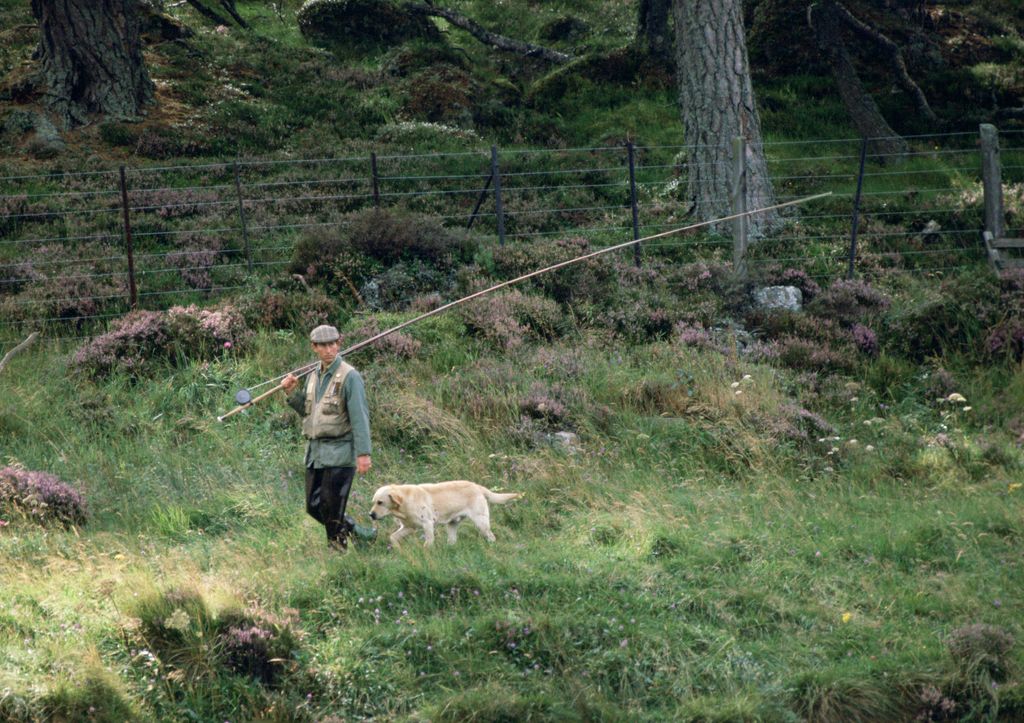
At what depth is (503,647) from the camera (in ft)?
24.4

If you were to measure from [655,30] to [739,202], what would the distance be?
37.8ft

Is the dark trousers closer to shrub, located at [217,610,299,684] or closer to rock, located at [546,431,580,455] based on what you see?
shrub, located at [217,610,299,684]

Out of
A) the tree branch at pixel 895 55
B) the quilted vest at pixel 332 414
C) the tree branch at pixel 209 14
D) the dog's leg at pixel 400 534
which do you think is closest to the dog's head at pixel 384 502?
the dog's leg at pixel 400 534

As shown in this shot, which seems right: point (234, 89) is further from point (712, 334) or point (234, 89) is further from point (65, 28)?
point (712, 334)

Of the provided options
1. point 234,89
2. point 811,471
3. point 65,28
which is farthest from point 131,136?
point 811,471

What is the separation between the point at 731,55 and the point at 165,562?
12.5 m

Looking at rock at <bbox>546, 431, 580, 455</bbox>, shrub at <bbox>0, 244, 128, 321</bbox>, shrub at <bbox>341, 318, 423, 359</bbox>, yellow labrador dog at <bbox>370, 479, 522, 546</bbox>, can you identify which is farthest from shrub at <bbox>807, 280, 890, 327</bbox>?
shrub at <bbox>0, 244, 128, 321</bbox>

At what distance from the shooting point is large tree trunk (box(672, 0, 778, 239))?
665 inches

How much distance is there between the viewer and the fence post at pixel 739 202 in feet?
49.2

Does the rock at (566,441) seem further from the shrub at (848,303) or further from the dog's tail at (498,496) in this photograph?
the shrub at (848,303)

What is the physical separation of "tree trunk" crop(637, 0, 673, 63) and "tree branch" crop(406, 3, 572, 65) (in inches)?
81.9

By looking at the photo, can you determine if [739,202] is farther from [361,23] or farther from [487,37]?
[361,23]

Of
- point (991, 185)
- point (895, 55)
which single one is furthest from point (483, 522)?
point (895, 55)

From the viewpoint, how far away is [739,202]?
602 inches
